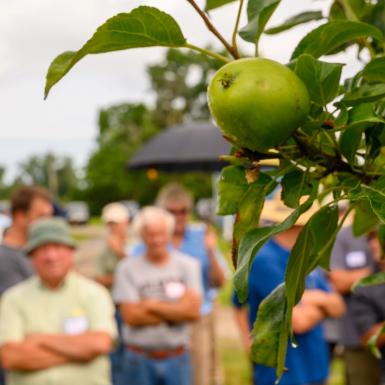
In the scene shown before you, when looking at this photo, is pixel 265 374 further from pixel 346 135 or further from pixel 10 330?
pixel 346 135

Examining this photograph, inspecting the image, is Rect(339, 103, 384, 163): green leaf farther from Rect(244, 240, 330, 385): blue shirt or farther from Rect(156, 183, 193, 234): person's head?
Rect(156, 183, 193, 234): person's head

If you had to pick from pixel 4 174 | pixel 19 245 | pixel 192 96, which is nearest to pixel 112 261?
pixel 19 245

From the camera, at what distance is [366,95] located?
61cm

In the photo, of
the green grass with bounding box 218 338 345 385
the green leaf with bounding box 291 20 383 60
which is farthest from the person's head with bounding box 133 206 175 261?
the green leaf with bounding box 291 20 383 60

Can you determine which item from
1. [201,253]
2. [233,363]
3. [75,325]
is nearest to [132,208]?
[233,363]

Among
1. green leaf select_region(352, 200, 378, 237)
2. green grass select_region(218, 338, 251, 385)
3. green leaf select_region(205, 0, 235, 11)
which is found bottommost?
green grass select_region(218, 338, 251, 385)

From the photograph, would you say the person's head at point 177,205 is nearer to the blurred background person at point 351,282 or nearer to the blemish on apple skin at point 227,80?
the blurred background person at point 351,282

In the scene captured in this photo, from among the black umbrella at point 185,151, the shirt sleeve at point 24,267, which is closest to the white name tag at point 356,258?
the shirt sleeve at point 24,267

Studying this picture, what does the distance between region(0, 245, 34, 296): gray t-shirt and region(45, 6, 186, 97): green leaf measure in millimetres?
3408

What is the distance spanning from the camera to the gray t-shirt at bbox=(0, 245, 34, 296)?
3.85m

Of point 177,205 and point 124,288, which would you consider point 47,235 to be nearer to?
point 124,288

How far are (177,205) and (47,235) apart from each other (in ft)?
5.32

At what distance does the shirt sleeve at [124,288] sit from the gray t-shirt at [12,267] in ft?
1.61

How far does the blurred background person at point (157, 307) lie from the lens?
4.06 meters
